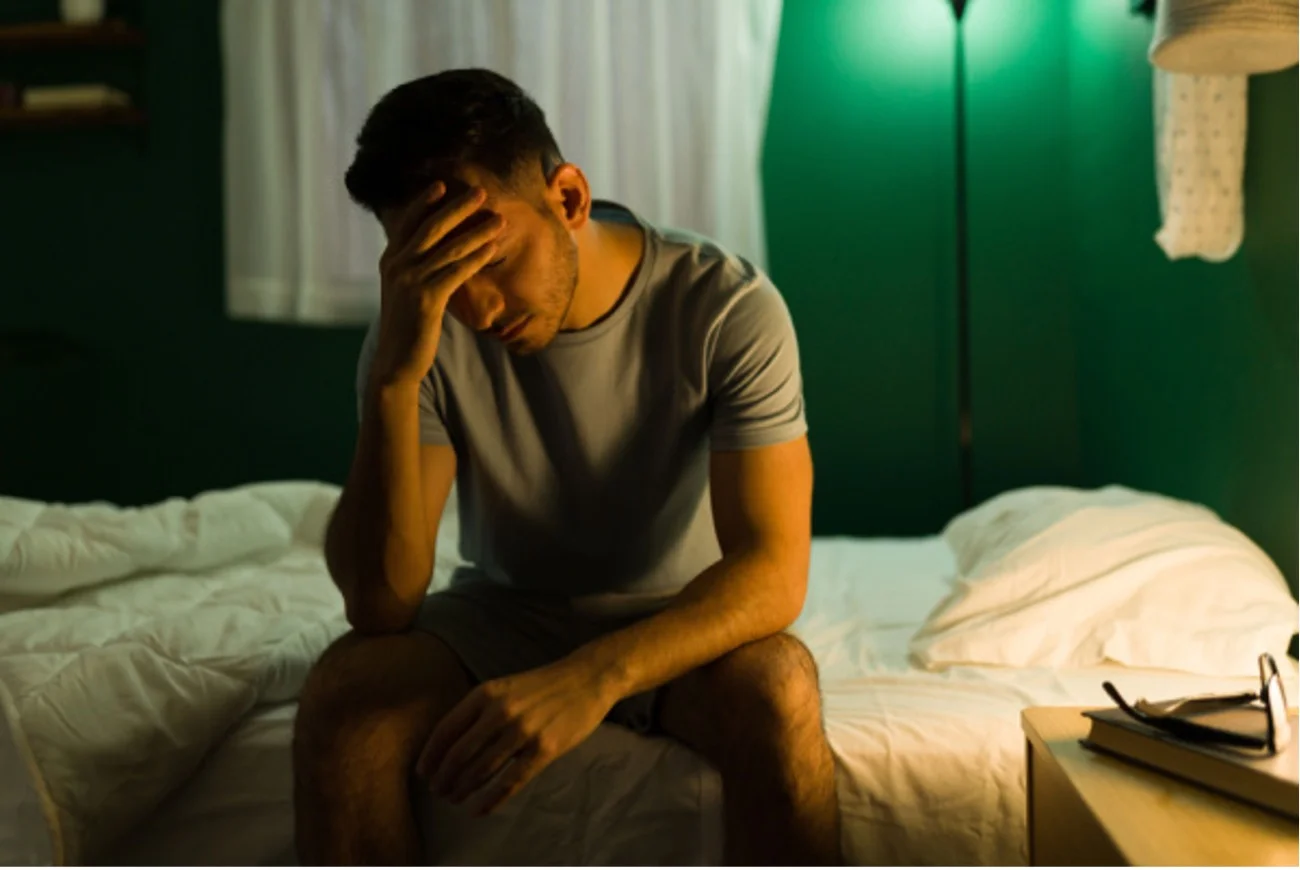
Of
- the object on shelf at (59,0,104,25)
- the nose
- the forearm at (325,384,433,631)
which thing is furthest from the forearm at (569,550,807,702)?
the object on shelf at (59,0,104,25)

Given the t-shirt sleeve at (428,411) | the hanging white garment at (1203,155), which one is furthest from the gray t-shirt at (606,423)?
the hanging white garment at (1203,155)

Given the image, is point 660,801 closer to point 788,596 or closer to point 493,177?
point 788,596

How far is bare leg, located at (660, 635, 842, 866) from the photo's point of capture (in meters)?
1.16

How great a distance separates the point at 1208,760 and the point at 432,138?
3.03 ft

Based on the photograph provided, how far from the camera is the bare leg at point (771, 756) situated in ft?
3.81

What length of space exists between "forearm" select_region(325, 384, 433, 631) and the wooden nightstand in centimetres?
67

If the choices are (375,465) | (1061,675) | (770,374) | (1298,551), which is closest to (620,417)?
(770,374)

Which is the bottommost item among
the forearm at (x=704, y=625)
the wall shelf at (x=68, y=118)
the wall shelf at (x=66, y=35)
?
the forearm at (x=704, y=625)

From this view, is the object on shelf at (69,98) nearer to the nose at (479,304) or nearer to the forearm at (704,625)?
the nose at (479,304)

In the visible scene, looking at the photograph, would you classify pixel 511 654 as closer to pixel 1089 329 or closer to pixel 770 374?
pixel 770 374

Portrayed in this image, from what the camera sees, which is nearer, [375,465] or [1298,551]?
[375,465]

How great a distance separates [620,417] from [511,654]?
0.30 meters

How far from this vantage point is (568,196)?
1368mm

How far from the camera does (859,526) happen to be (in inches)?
121
